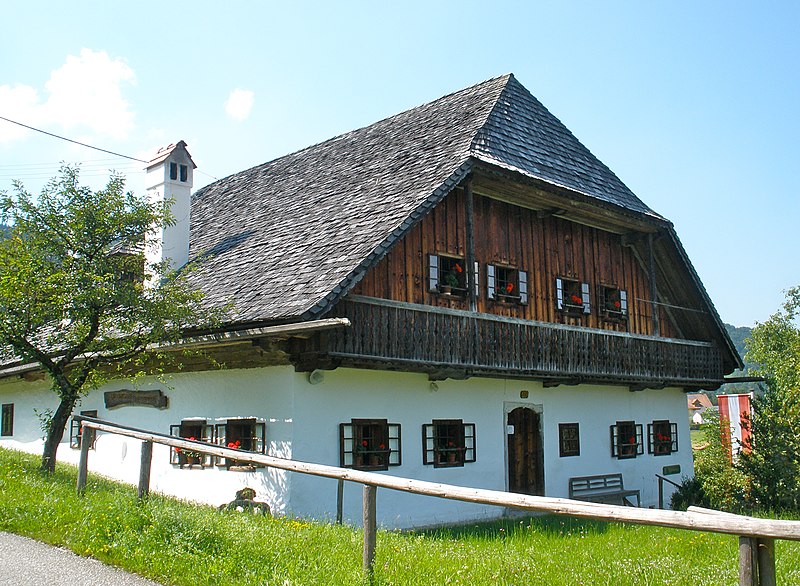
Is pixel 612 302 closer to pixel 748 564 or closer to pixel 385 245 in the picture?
pixel 385 245

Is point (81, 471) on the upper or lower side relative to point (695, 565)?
upper

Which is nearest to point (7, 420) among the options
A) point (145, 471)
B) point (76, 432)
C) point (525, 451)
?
point (76, 432)

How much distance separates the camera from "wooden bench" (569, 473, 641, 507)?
15.6 m

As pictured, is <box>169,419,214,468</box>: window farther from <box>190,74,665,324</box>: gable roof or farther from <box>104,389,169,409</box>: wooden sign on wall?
<box>190,74,665,324</box>: gable roof

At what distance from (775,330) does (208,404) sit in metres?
30.9

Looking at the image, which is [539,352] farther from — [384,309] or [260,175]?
[260,175]

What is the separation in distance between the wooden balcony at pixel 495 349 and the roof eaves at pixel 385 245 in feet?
1.98

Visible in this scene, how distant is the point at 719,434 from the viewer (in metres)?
18.8

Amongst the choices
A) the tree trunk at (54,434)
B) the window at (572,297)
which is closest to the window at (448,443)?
the window at (572,297)

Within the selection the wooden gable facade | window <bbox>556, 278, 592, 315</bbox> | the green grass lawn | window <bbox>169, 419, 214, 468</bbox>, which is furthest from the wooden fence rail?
window <bbox>556, 278, 592, 315</bbox>

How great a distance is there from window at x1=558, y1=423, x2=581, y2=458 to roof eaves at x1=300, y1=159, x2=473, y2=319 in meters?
5.71

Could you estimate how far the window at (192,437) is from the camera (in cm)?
1248

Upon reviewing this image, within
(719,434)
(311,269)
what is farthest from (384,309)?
(719,434)

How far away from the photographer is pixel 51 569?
612 cm
